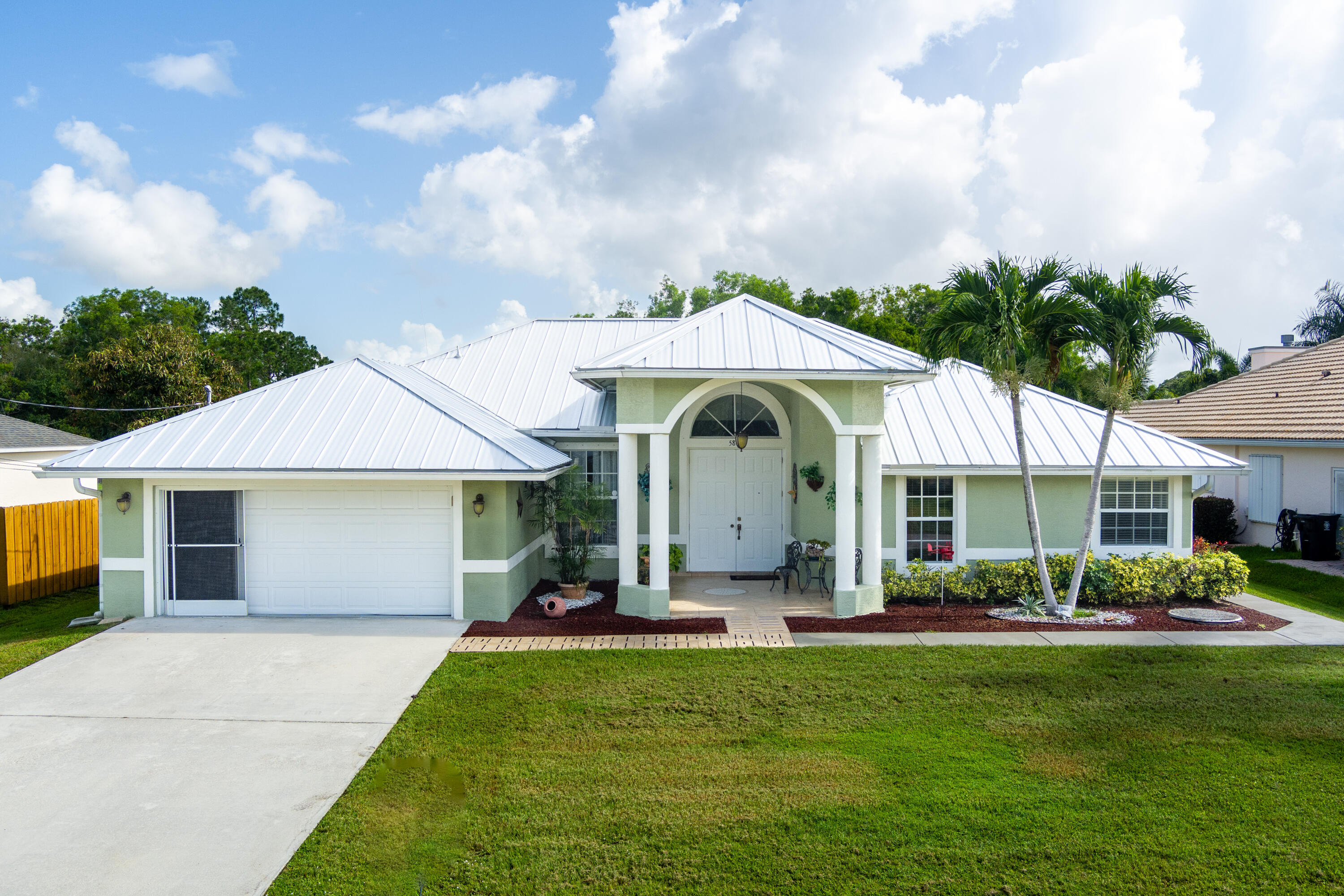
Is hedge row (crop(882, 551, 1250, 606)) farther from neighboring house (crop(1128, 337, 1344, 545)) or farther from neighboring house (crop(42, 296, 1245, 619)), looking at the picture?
neighboring house (crop(1128, 337, 1344, 545))

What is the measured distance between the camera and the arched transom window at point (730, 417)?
14562 mm

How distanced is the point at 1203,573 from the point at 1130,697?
585 cm

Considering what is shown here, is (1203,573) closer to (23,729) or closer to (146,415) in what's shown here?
(23,729)

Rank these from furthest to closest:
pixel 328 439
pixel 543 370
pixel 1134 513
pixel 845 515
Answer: pixel 543 370 → pixel 1134 513 → pixel 328 439 → pixel 845 515

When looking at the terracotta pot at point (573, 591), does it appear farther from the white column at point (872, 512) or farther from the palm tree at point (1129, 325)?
the palm tree at point (1129, 325)

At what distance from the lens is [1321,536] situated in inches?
650

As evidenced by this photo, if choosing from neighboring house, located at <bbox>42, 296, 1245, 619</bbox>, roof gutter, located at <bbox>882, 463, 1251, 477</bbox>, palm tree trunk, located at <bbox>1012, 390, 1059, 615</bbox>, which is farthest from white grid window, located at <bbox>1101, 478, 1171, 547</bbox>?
palm tree trunk, located at <bbox>1012, 390, 1059, 615</bbox>

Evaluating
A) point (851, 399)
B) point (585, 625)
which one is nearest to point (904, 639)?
point (851, 399)

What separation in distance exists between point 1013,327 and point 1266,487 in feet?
42.3

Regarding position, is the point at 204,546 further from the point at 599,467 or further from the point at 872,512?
the point at 872,512

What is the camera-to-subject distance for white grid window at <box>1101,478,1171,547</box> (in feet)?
43.1

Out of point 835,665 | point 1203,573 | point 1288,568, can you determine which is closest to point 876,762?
point 835,665

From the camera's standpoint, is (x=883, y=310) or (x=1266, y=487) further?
(x=883, y=310)

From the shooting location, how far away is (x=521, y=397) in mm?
14867
